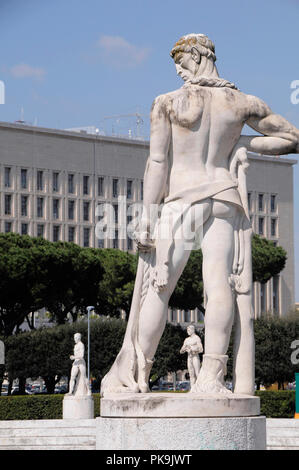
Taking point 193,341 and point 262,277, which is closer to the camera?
point 193,341

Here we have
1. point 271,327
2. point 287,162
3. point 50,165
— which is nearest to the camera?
point 271,327

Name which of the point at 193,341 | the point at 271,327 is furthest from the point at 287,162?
the point at 193,341

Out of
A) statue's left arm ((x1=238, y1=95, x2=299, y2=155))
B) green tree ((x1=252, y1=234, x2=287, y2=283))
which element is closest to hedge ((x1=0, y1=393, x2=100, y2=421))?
statue's left arm ((x1=238, y1=95, x2=299, y2=155))

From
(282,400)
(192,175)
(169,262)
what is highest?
(192,175)

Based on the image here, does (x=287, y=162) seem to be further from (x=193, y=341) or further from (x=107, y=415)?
(x=107, y=415)

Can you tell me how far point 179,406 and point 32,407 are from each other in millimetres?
21456

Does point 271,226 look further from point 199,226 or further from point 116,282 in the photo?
point 199,226

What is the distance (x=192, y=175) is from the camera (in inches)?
406

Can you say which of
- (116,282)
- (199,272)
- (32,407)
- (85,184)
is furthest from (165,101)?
(85,184)

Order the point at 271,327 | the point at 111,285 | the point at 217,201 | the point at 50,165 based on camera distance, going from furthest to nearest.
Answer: the point at 50,165 < the point at 111,285 < the point at 271,327 < the point at 217,201

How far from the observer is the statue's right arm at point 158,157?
33.7 ft

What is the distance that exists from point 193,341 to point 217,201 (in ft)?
65.5

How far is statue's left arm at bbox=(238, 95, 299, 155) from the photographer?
10.6 m

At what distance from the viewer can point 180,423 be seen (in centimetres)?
935
